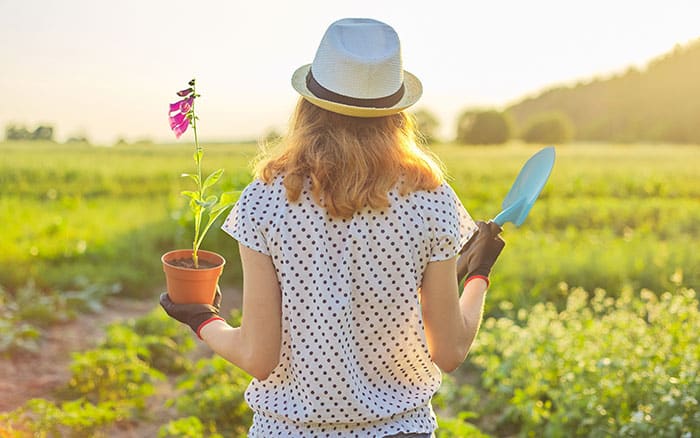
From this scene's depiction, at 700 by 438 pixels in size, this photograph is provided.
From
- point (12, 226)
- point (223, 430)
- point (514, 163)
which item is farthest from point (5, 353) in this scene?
point (514, 163)

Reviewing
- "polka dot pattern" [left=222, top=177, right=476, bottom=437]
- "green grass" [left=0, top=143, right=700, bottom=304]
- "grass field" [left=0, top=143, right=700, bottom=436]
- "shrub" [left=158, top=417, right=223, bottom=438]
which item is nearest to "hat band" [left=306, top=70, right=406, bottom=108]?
"polka dot pattern" [left=222, top=177, right=476, bottom=437]

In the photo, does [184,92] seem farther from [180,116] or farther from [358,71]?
[358,71]

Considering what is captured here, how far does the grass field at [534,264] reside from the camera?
3635mm

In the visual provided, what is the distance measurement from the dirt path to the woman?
8.10ft

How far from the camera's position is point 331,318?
4.98ft

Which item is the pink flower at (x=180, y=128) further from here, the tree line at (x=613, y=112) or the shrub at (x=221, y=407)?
the tree line at (x=613, y=112)

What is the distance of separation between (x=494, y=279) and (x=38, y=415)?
365 centimetres

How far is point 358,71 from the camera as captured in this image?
61.8 inches

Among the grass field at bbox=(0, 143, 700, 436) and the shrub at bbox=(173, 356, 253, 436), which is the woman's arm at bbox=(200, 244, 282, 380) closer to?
the grass field at bbox=(0, 143, 700, 436)

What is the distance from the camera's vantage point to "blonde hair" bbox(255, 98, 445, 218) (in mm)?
1478

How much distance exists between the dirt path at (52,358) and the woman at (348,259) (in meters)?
2.47

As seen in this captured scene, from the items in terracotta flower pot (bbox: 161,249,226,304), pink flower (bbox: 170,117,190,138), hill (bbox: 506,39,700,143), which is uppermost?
pink flower (bbox: 170,117,190,138)

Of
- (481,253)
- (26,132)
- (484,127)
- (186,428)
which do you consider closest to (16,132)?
(26,132)

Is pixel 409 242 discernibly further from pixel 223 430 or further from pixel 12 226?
Answer: pixel 12 226
